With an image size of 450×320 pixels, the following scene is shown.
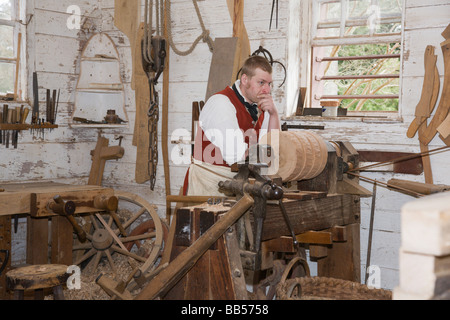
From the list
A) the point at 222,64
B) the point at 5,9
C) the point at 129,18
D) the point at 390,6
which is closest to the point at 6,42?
the point at 5,9

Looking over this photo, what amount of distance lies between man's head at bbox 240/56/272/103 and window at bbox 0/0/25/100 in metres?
2.32

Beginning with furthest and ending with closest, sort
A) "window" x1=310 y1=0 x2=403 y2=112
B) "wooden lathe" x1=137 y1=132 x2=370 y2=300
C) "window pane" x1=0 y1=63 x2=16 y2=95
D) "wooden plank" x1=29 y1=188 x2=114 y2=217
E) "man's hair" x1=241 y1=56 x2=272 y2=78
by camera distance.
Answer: "window pane" x1=0 y1=63 x2=16 y2=95 → "window" x1=310 y1=0 x2=403 y2=112 → "wooden plank" x1=29 y1=188 x2=114 y2=217 → "man's hair" x1=241 y1=56 x2=272 y2=78 → "wooden lathe" x1=137 y1=132 x2=370 y2=300

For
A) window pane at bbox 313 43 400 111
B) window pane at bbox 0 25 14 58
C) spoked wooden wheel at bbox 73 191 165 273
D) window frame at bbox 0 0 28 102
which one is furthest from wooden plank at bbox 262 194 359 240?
window pane at bbox 0 25 14 58

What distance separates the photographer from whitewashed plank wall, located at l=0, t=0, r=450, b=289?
148 inches

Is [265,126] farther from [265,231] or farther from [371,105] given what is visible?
[265,231]

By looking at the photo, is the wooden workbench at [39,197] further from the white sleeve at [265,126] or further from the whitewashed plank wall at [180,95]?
the white sleeve at [265,126]

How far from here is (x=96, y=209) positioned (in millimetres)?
4355

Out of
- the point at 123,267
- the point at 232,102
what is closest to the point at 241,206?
the point at 232,102

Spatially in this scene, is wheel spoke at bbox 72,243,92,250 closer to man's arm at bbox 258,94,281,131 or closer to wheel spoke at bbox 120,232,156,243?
wheel spoke at bbox 120,232,156,243

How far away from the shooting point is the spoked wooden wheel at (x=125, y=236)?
472cm

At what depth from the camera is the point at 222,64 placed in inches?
177

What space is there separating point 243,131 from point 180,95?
1381 millimetres

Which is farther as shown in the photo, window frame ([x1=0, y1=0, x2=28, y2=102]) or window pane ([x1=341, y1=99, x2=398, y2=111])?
window frame ([x1=0, y1=0, x2=28, y2=102])
